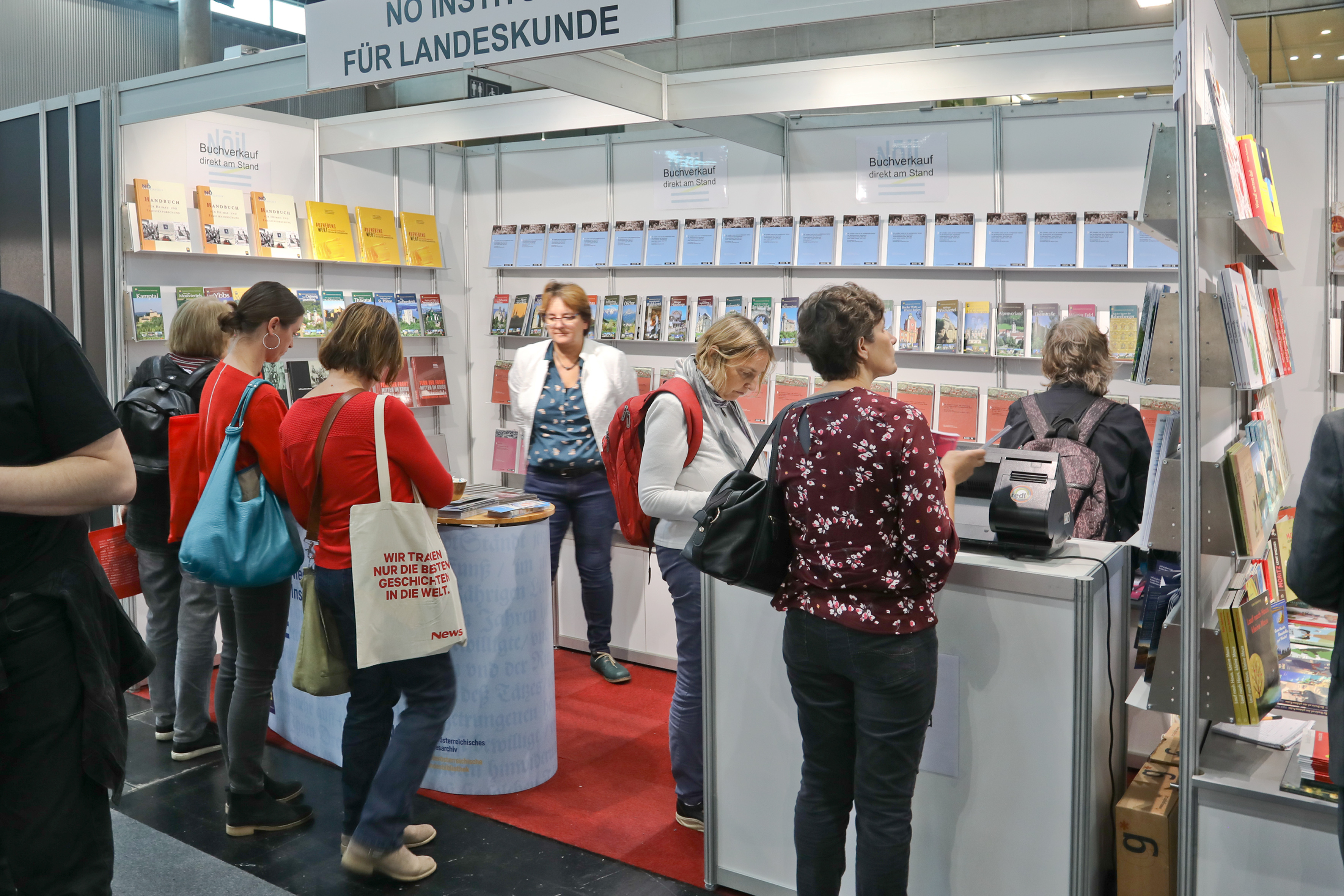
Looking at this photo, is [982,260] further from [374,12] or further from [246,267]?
[246,267]

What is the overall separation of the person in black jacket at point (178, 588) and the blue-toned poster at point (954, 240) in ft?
9.76

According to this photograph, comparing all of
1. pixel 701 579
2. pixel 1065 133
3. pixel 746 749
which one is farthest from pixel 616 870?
pixel 1065 133

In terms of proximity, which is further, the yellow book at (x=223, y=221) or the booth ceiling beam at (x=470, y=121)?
the yellow book at (x=223, y=221)

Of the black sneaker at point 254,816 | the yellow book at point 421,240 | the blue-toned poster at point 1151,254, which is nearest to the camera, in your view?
the black sneaker at point 254,816

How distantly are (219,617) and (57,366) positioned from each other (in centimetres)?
187

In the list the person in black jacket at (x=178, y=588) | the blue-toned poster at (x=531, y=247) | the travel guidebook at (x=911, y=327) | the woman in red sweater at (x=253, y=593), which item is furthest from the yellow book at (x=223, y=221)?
the travel guidebook at (x=911, y=327)

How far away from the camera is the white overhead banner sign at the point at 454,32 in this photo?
2.76 meters

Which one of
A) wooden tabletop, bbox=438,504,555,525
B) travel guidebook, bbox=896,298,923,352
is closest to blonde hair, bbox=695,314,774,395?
wooden tabletop, bbox=438,504,555,525

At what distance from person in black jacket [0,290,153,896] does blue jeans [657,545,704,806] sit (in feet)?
5.27

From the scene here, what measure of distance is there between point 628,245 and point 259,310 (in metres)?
2.74

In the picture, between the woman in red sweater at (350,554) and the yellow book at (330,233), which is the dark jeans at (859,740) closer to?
the woman in red sweater at (350,554)

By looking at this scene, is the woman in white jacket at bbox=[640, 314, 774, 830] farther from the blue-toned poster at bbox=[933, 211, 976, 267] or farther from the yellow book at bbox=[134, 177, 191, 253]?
the yellow book at bbox=[134, 177, 191, 253]

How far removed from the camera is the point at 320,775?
3529 millimetres

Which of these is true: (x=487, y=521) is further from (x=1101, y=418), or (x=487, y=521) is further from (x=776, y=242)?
(x=776, y=242)
